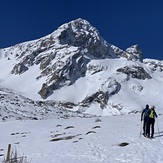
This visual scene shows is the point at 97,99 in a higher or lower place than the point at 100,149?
higher

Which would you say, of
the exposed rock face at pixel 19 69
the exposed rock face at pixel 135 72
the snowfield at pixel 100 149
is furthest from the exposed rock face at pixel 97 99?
the snowfield at pixel 100 149

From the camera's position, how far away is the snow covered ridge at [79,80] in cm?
14475

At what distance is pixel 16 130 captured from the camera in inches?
1409

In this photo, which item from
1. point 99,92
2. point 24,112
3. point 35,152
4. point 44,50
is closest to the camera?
point 35,152

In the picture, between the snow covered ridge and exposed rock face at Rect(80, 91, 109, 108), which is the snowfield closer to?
the snow covered ridge

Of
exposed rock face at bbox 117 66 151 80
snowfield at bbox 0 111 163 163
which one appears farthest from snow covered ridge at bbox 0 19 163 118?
snowfield at bbox 0 111 163 163

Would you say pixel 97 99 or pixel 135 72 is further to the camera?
pixel 135 72

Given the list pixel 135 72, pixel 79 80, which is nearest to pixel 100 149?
pixel 79 80

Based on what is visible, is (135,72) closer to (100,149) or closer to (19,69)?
(19,69)

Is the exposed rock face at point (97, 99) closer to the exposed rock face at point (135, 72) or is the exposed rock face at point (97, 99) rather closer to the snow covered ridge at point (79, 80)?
the snow covered ridge at point (79, 80)

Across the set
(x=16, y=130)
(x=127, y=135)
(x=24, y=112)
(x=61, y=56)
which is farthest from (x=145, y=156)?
(x=61, y=56)

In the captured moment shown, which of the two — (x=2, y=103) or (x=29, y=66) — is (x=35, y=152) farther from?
(x=29, y=66)

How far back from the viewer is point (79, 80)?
550 feet

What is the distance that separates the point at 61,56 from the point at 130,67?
3476 centimetres
